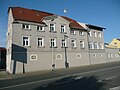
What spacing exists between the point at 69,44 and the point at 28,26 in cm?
1012

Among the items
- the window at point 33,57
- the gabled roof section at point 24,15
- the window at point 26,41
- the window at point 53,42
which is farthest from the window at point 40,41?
the gabled roof section at point 24,15

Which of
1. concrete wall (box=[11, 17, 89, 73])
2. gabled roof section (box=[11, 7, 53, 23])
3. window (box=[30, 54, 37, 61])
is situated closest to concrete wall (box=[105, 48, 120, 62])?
concrete wall (box=[11, 17, 89, 73])

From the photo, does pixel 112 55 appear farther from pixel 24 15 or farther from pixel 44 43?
pixel 24 15

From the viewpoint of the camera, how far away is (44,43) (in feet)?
98.4

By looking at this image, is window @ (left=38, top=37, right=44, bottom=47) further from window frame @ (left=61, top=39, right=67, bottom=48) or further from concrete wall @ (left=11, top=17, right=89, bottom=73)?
window frame @ (left=61, top=39, right=67, bottom=48)

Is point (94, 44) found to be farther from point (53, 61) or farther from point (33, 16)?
point (33, 16)

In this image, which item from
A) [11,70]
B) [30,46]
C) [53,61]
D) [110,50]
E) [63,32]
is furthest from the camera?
[110,50]

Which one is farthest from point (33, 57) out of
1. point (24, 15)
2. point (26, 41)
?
point (24, 15)

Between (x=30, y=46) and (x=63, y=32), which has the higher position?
(x=63, y=32)

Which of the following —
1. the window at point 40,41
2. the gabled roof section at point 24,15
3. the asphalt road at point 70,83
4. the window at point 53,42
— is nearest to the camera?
the asphalt road at point 70,83

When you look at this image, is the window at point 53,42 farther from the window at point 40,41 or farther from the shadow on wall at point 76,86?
the shadow on wall at point 76,86

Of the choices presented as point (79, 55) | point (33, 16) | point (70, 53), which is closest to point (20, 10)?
point (33, 16)

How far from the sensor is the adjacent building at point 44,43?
87.3 ft

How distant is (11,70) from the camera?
25562 millimetres
